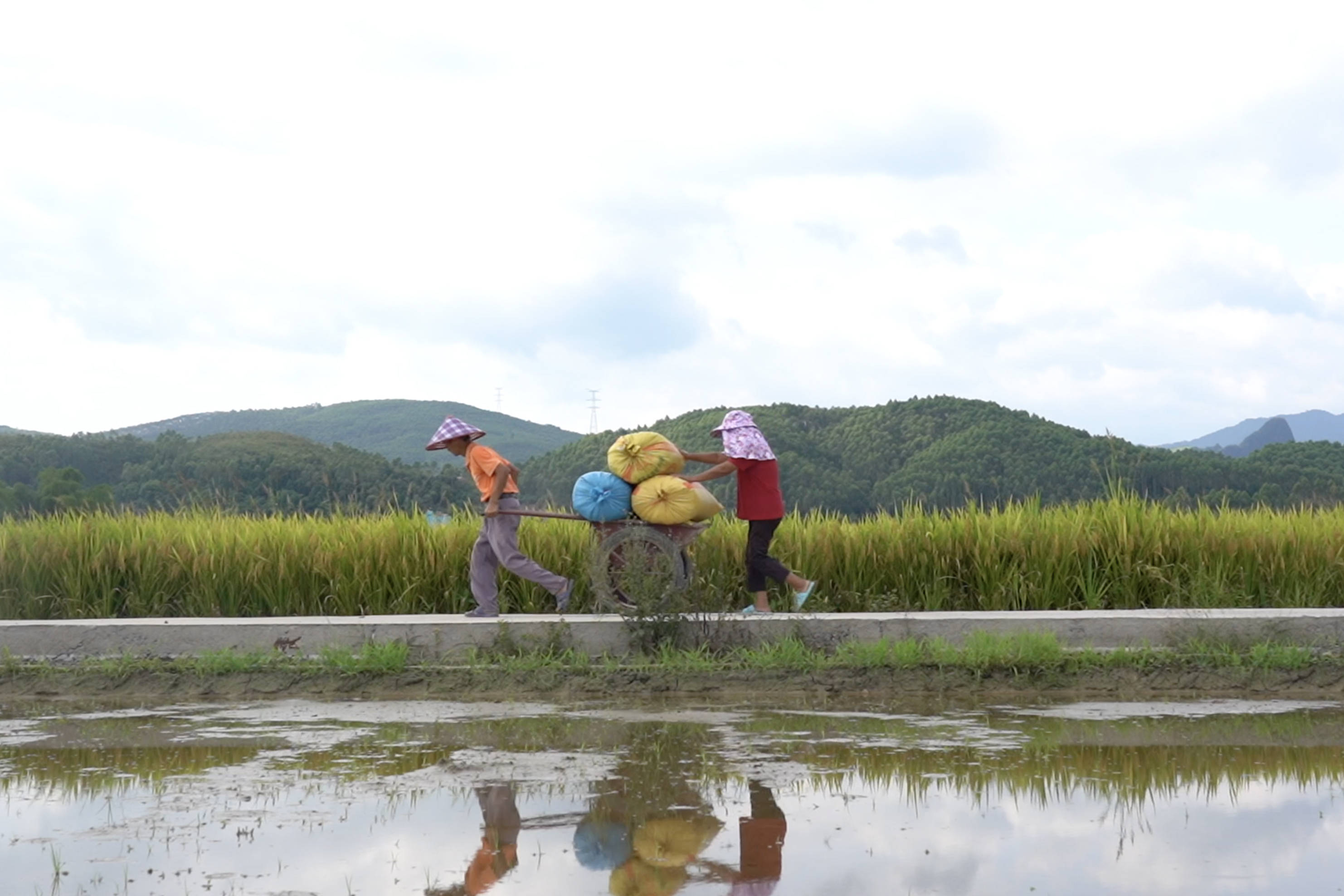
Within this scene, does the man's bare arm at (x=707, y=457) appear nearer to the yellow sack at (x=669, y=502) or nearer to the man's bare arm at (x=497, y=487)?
the yellow sack at (x=669, y=502)

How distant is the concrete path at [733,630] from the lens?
9.95 meters

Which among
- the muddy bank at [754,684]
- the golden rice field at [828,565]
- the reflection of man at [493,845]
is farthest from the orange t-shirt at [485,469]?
the reflection of man at [493,845]

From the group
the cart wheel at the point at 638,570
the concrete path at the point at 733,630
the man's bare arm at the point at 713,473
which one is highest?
the man's bare arm at the point at 713,473

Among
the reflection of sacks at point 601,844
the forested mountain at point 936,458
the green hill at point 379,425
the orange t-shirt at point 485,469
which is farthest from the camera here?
the green hill at point 379,425

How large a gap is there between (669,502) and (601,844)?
16.9 feet

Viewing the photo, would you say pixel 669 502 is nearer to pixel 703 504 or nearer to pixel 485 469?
pixel 703 504

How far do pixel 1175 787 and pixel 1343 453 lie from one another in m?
55.8

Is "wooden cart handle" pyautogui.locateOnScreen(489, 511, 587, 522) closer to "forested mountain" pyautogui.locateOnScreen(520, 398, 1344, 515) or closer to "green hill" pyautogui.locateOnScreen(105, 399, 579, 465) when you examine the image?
"forested mountain" pyautogui.locateOnScreen(520, 398, 1344, 515)

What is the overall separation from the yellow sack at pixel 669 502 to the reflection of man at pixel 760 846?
4.24 metres

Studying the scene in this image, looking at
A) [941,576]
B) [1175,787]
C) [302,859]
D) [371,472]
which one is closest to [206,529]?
[941,576]

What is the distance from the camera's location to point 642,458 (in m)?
10.2

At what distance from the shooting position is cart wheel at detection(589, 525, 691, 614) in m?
9.95

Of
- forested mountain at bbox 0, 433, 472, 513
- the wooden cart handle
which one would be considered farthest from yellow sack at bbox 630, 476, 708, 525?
forested mountain at bbox 0, 433, 472, 513

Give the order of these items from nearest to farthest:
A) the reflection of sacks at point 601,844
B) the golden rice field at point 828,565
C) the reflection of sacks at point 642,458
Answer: the reflection of sacks at point 601,844
the reflection of sacks at point 642,458
the golden rice field at point 828,565
